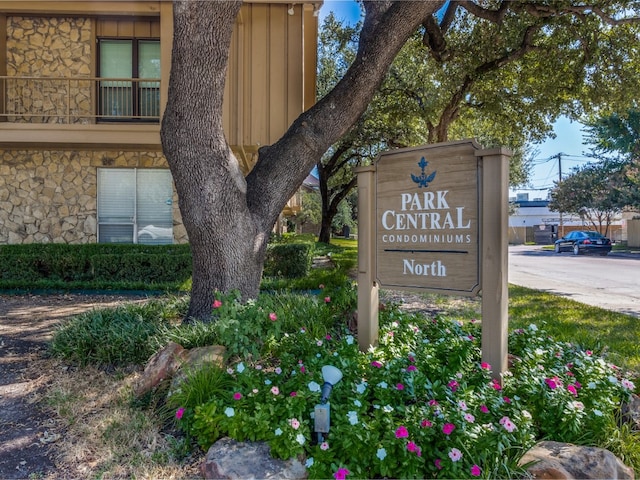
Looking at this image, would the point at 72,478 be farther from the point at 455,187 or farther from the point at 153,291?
the point at 153,291

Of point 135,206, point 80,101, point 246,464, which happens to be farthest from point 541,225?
point 246,464

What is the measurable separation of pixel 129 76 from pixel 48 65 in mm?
1825

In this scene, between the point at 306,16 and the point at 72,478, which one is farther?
the point at 306,16

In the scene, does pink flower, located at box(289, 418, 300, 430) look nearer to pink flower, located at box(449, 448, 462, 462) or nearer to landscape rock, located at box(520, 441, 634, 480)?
pink flower, located at box(449, 448, 462, 462)

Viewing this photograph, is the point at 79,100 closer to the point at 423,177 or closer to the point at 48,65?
the point at 48,65

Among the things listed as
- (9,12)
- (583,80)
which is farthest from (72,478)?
(583,80)

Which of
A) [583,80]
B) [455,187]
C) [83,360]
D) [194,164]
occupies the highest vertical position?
[583,80]

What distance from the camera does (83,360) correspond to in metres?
3.85

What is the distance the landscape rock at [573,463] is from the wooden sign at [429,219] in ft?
3.67

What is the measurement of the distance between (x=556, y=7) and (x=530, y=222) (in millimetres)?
46940

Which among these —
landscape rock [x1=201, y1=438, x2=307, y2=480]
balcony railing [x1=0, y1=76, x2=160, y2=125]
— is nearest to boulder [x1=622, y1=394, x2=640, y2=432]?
landscape rock [x1=201, y1=438, x2=307, y2=480]

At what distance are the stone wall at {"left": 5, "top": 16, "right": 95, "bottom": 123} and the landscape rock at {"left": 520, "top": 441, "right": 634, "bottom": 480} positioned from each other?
10644 mm

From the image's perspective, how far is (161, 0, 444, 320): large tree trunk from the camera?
13.4 ft

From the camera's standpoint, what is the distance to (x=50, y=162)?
971 cm
